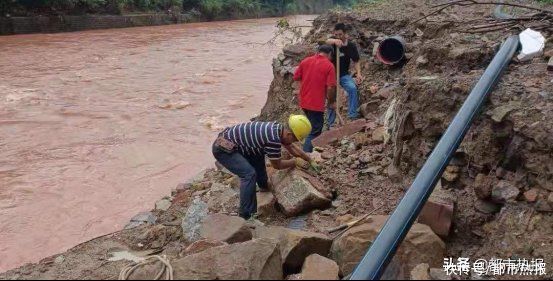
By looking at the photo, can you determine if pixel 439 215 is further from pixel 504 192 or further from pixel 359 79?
pixel 359 79

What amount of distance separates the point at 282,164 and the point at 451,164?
159cm

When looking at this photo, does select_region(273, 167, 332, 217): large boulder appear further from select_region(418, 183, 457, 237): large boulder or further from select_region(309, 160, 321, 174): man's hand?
select_region(418, 183, 457, 237): large boulder

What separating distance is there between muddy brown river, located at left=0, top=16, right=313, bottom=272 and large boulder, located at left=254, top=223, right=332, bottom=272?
3360 millimetres

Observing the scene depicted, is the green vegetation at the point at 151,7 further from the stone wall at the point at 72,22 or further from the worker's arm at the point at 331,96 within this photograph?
the worker's arm at the point at 331,96

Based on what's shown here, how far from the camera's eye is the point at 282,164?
489cm

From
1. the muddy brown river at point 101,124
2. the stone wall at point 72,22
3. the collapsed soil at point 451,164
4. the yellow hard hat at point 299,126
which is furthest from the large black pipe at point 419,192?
the stone wall at point 72,22

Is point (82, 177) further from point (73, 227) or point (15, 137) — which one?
point (15, 137)

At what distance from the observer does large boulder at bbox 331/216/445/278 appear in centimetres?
331

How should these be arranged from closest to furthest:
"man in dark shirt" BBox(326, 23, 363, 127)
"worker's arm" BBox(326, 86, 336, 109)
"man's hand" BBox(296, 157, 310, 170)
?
"man's hand" BBox(296, 157, 310, 170) < "worker's arm" BBox(326, 86, 336, 109) < "man in dark shirt" BBox(326, 23, 363, 127)

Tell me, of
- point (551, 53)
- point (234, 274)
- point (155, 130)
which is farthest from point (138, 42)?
point (234, 274)

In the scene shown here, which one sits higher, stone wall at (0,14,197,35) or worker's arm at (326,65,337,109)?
stone wall at (0,14,197,35)

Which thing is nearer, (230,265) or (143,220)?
(230,265)

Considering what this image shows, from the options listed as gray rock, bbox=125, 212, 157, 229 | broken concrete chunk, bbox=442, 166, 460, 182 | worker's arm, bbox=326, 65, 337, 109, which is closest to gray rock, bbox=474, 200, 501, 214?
broken concrete chunk, bbox=442, 166, 460, 182

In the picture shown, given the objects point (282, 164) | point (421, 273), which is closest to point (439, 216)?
point (421, 273)
